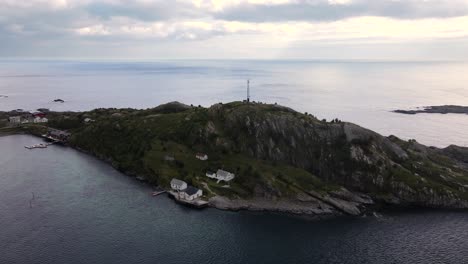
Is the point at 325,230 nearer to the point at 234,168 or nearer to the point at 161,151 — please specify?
the point at 234,168

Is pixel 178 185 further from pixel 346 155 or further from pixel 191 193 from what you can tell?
pixel 346 155

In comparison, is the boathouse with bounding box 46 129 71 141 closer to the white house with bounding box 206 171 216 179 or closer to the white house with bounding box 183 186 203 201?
the white house with bounding box 206 171 216 179

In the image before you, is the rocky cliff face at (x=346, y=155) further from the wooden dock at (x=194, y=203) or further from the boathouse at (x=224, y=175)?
the wooden dock at (x=194, y=203)

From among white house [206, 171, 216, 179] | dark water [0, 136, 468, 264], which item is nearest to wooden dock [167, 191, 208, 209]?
dark water [0, 136, 468, 264]

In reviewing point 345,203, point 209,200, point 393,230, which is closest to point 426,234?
point 393,230

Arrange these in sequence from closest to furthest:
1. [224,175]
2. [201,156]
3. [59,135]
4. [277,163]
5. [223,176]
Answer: [224,175] → [223,176] → [277,163] → [201,156] → [59,135]

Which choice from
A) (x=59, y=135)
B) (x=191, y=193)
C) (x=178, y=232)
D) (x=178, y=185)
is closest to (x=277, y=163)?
(x=191, y=193)
